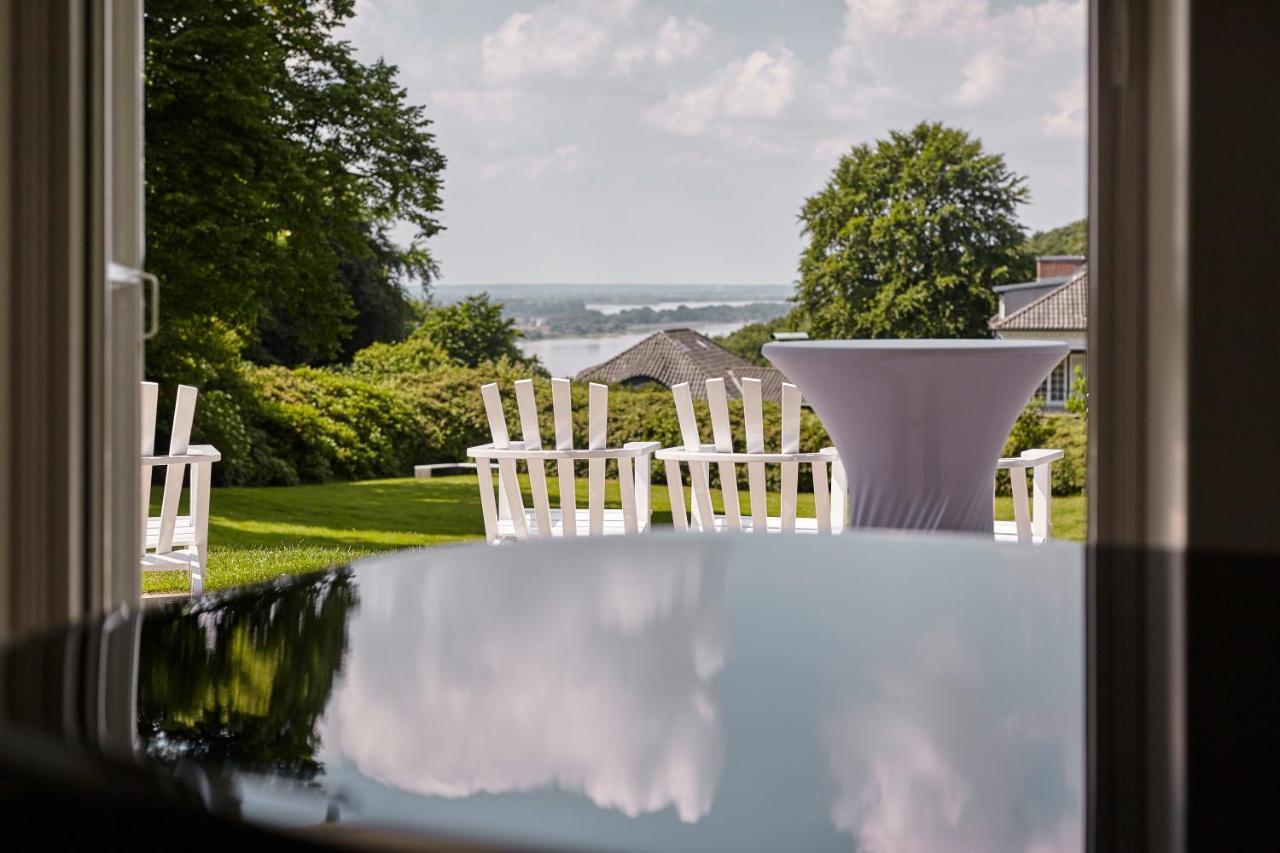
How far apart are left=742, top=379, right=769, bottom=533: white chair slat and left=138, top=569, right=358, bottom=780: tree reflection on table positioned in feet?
15.4

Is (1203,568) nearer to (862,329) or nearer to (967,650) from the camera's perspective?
(967,650)

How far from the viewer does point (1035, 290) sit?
669 inches

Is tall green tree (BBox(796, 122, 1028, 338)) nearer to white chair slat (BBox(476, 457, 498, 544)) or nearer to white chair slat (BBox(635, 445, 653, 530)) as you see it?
white chair slat (BBox(635, 445, 653, 530))

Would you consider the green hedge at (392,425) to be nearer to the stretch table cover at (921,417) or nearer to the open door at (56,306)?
the stretch table cover at (921,417)

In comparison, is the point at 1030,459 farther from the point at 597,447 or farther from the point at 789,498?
the point at 597,447

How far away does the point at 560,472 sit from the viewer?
229 inches

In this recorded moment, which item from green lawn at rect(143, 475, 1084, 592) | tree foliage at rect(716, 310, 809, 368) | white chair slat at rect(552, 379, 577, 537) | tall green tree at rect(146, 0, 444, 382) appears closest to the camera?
white chair slat at rect(552, 379, 577, 537)

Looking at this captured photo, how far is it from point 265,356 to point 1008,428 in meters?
11.8

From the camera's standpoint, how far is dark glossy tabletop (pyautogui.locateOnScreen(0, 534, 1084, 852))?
40cm

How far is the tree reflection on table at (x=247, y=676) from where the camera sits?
45 centimetres

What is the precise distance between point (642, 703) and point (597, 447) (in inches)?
206

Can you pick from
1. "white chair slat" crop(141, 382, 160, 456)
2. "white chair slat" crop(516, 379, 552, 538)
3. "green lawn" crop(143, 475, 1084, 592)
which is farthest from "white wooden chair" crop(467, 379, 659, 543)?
"green lawn" crop(143, 475, 1084, 592)

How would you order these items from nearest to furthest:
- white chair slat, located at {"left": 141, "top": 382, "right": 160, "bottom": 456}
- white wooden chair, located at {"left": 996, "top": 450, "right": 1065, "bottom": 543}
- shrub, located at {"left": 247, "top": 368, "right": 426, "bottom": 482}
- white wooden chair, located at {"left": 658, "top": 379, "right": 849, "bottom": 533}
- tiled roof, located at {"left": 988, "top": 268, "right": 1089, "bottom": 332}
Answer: white chair slat, located at {"left": 141, "top": 382, "right": 160, "bottom": 456}, white wooden chair, located at {"left": 996, "top": 450, "right": 1065, "bottom": 543}, white wooden chair, located at {"left": 658, "top": 379, "right": 849, "bottom": 533}, shrub, located at {"left": 247, "top": 368, "right": 426, "bottom": 482}, tiled roof, located at {"left": 988, "top": 268, "right": 1089, "bottom": 332}

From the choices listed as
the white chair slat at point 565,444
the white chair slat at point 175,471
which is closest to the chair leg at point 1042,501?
the white chair slat at point 565,444
